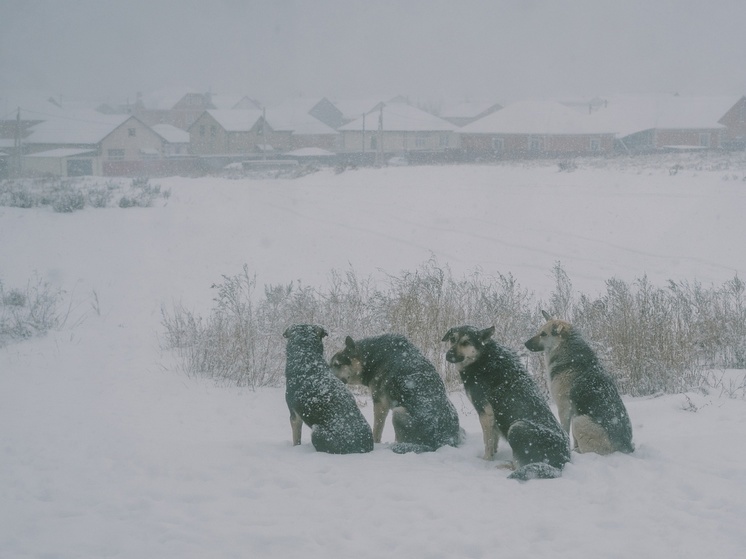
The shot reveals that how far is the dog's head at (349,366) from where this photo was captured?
604cm

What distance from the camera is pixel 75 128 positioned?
5153 centimetres

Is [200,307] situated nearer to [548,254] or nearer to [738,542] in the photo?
[548,254]

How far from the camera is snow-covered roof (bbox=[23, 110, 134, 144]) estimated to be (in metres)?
47.3

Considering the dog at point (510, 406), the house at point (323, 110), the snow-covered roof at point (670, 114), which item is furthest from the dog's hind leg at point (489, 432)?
the house at point (323, 110)

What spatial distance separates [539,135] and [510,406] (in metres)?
53.2

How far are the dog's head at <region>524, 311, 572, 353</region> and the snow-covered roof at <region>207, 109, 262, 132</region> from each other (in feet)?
A: 174

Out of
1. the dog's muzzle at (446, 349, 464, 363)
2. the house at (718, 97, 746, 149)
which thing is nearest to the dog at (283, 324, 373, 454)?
the dog's muzzle at (446, 349, 464, 363)

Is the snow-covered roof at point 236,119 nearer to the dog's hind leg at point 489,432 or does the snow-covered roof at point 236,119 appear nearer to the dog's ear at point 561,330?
the dog's ear at point 561,330

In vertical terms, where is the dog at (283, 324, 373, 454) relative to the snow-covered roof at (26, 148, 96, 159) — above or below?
below

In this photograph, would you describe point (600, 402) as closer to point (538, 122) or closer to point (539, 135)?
point (539, 135)

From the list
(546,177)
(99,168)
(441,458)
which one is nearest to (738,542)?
(441,458)

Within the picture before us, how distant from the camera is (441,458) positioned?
5508 mm

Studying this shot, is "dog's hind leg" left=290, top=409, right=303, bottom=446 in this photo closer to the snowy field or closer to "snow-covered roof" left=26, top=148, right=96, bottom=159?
the snowy field

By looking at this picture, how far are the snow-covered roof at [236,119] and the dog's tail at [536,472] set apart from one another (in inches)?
2143
